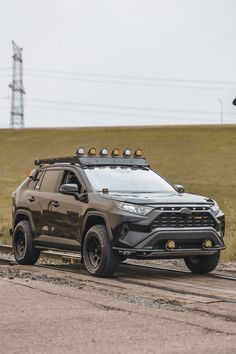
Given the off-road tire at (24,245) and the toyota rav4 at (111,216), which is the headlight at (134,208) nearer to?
the toyota rav4 at (111,216)

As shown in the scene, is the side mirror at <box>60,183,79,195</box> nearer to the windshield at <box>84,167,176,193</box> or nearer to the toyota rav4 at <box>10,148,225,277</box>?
the toyota rav4 at <box>10,148,225,277</box>

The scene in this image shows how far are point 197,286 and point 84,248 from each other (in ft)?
6.66

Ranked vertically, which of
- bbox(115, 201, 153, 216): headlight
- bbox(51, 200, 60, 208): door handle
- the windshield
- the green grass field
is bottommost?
bbox(115, 201, 153, 216): headlight

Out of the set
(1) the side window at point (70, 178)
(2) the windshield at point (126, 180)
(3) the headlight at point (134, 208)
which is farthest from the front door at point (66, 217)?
(3) the headlight at point (134, 208)

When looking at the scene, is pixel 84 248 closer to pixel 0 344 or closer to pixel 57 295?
pixel 57 295

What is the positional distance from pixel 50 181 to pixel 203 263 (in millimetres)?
3089

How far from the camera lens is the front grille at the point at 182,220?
1005 centimetres

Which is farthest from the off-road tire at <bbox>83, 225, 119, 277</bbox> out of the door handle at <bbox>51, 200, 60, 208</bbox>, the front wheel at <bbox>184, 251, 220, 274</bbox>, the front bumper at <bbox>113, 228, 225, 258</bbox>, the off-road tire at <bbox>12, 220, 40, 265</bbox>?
the off-road tire at <bbox>12, 220, 40, 265</bbox>

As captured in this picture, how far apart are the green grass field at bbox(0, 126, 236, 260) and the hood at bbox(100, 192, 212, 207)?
13.6m

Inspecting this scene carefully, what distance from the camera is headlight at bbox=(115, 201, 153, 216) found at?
9.99 m

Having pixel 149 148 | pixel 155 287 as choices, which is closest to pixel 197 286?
pixel 155 287

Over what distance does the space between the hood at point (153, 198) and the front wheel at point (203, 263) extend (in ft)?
3.09

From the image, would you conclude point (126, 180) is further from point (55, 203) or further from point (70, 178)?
point (55, 203)

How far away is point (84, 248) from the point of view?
34.9ft
